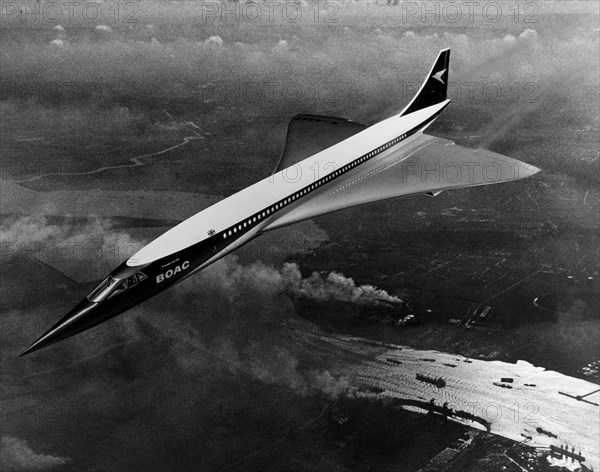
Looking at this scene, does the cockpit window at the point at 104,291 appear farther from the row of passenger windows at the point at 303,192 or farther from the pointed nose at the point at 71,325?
the row of passenger windows at the point at 303,192

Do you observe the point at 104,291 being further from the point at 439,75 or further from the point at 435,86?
the point at 439,75

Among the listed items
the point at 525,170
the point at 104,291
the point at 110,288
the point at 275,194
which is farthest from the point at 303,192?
the point at 525,170

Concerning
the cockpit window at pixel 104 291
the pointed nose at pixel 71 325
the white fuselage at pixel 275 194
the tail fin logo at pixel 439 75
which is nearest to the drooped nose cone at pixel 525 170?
the white fuselage at pixel 275 194

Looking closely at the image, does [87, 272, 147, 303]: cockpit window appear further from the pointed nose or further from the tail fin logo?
the tail fin logo

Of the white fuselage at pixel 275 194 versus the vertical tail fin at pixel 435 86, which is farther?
the vertical tail fin at pixel 435 86

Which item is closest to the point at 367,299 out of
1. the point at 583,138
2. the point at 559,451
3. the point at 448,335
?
the point at 448,335

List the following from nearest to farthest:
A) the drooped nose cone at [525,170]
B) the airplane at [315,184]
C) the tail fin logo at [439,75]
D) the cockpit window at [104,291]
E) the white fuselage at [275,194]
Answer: the cockpit window at [104,291] < the airplane at [315,184] < the white fuselage at [275,194] < the drooped nose cone at [525,170] < the tail fin logo at [439,75]
